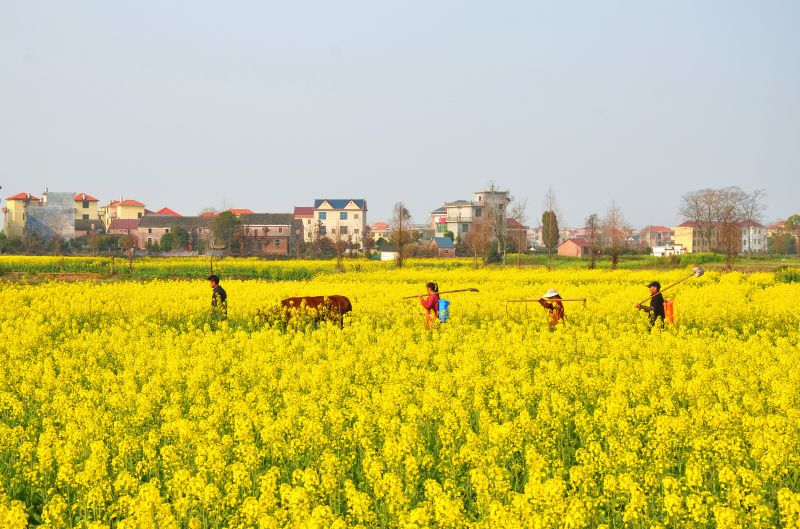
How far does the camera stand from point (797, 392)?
10.8m

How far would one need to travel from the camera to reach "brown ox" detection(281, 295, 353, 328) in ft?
65.1

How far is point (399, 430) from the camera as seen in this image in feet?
29.5

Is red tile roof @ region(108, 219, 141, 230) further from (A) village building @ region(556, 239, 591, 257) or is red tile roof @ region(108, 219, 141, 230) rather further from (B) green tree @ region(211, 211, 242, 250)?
(A) village building @ region(556, 239, 591, 257)

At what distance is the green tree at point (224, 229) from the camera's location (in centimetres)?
9362

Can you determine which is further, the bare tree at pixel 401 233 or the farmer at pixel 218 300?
the bare tree at pixel 401 233

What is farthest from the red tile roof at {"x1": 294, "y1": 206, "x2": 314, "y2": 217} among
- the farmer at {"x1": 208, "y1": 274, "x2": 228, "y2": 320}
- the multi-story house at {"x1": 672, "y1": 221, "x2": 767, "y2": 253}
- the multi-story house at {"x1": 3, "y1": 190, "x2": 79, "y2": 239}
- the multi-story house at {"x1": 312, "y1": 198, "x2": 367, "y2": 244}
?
the farmer at {"x1": 208, "y1": 274, "x2": 228, "y2": 320}

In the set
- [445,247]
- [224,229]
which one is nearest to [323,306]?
[224,229]

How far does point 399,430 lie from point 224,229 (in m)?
87.5

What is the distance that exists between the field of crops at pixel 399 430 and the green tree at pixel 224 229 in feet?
248

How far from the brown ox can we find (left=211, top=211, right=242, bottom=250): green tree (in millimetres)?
74652

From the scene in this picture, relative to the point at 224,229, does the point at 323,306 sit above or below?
below

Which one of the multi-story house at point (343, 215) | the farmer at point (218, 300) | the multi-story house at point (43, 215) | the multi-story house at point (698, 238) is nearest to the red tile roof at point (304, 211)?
the multi-story house at point (343, 215)

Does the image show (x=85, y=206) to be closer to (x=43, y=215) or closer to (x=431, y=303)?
(x=43, y=215)

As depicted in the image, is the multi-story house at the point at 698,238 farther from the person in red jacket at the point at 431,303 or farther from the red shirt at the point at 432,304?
the red shirt at the point at 432,304
